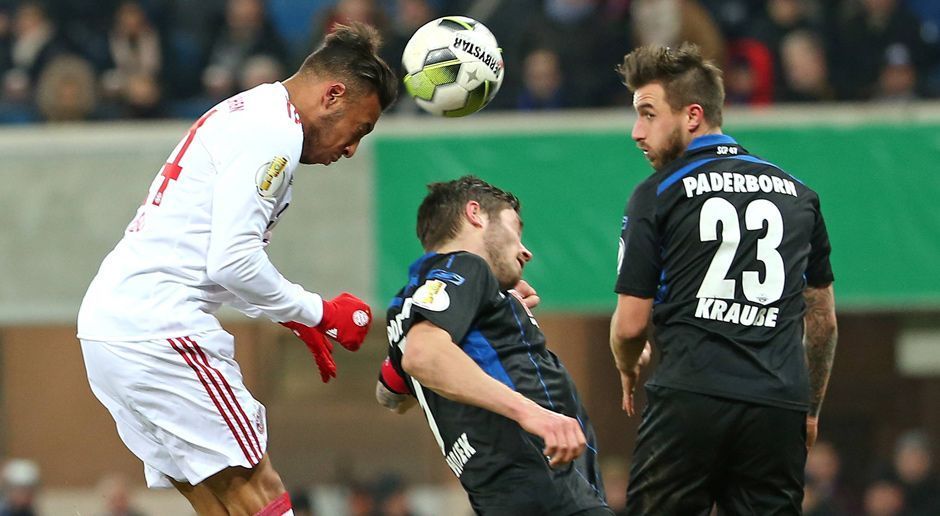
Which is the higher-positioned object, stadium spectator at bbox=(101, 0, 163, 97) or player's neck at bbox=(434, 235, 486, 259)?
player's neck at bbox=(434, 235, 486, 259)

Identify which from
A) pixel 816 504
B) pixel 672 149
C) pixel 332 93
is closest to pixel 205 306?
pixel 332 93

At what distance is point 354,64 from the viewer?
17.9 feet

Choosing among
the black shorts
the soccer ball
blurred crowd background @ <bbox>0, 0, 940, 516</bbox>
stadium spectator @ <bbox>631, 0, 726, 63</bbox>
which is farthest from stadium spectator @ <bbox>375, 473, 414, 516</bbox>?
the black shorts

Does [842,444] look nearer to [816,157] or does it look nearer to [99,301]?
[816,157]

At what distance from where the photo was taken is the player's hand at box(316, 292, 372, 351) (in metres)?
5.30

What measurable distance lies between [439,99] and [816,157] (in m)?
6.30

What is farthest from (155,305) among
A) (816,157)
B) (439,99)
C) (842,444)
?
(842,444)

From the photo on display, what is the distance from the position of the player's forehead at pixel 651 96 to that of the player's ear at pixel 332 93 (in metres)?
1.16

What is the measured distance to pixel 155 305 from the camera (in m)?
5.17

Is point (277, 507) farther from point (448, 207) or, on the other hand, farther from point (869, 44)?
point (869, 44)

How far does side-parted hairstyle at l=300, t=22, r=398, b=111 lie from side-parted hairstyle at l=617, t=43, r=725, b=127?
99 centimetres

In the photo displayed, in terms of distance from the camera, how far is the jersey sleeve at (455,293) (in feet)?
15.5

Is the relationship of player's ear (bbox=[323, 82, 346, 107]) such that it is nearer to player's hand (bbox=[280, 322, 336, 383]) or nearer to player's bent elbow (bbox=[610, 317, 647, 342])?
player's hand (bbox=[280, 322, 336, 383])

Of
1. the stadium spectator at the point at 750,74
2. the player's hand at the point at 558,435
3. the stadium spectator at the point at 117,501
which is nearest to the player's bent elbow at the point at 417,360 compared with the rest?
the player's hand at the point at 558,435
